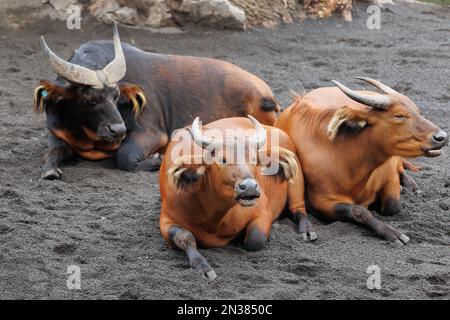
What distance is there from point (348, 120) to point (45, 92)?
2.87 metres

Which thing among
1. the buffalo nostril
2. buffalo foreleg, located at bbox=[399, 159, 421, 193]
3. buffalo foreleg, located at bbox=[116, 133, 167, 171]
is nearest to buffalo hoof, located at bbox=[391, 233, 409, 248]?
the buffalo nostril

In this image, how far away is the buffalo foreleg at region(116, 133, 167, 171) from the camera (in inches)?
326

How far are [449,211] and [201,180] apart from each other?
6.76 feet

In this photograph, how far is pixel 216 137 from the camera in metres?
6.05

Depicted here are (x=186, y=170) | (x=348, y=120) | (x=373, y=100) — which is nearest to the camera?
(x=186, y=170)

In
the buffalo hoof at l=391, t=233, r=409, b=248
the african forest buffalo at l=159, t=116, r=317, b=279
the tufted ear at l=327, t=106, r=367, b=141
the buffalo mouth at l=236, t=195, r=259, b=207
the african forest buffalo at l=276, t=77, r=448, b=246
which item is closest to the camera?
the buffalo mouth at l=236, t=195, r=259, b=207

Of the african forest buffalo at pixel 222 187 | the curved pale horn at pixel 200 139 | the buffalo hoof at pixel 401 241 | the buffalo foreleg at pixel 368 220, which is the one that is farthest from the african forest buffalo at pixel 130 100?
the buffalo hoof at pixel 401 241

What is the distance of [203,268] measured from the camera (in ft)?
19.3

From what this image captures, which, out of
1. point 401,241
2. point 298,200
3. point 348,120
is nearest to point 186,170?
point 298,200

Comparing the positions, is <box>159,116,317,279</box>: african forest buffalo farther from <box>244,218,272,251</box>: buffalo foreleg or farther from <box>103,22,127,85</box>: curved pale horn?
<box>103,22,127,85</box>: curved pale horn

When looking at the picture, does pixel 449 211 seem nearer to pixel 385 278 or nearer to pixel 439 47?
pixel 385 278

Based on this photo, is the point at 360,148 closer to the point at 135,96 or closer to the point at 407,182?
the point at 407,182

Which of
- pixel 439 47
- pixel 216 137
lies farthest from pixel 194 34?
pixel 216 137

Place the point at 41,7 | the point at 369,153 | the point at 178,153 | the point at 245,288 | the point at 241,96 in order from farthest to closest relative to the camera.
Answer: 1. the point at 41,7
2. the point at 241,96
3. the point at 369,153
4. the point at 178,153
5. the point at 245,288
